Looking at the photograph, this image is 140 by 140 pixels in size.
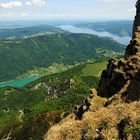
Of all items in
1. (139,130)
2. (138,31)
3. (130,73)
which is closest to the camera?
(139,130)

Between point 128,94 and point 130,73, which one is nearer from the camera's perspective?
point 128,94

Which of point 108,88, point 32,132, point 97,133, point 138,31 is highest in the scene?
point 138,31

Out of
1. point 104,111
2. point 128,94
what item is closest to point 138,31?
point 128,94

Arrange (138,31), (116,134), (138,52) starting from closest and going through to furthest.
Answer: (116,134)
(138,52)
(138,31)

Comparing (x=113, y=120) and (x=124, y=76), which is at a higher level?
(x=113, y=120)

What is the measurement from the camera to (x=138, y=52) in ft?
271

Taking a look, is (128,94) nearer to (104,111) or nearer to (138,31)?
(104,111)

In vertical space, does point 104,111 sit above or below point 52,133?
above

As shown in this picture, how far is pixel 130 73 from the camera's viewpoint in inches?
2955

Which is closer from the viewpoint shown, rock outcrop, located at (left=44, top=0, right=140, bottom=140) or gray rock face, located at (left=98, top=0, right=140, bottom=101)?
rock outcrop, located at (left=44, top=0, right=140, bottom=140)

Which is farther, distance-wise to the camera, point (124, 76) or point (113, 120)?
point (124, 76)

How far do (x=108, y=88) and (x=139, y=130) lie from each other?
40.9 meters

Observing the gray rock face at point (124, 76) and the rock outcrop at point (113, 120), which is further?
the gray rock face at point (124, 76)

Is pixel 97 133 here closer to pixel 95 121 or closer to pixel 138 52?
pixel 95 121
